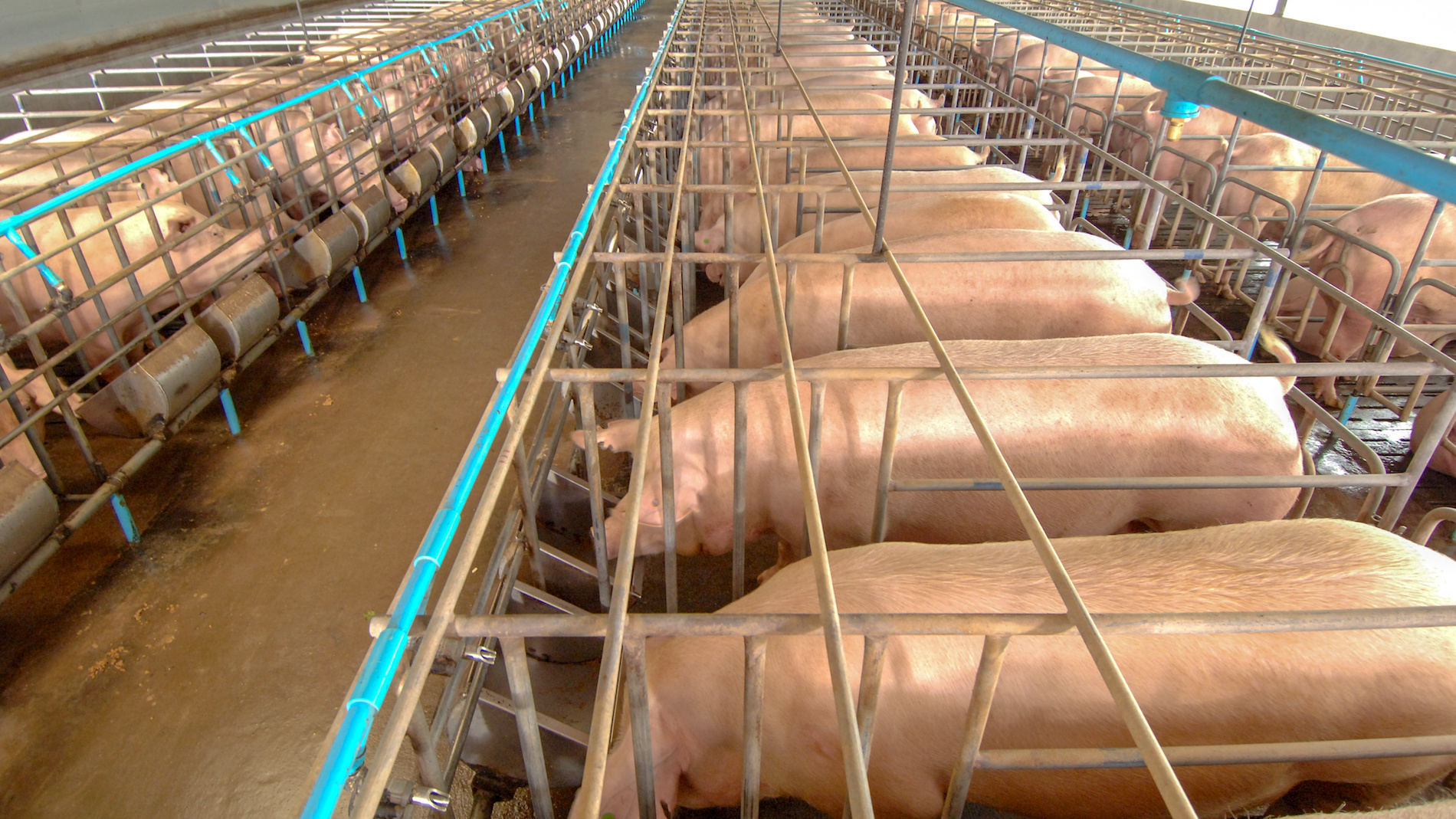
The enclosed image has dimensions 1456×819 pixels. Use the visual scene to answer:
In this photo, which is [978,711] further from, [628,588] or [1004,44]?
[1004,44]

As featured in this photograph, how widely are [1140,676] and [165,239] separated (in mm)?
5524

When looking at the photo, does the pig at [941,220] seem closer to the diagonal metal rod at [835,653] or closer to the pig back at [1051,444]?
the pig back at [1051,444]

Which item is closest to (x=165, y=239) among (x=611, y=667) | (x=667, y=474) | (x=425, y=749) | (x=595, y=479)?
(x=595, y=479)

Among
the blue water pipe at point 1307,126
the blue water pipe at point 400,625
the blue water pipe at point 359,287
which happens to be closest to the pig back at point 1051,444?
the blue water pipe at point 1307,126

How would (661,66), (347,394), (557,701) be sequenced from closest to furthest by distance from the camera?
1. (557,701)
2. (347,394)
3. (661,66)

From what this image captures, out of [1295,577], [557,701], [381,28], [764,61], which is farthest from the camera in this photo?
[381,28]

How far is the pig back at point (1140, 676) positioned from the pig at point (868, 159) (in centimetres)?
370

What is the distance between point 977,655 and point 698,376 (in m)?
0.99

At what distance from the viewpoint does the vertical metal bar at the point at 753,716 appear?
1.24 metres

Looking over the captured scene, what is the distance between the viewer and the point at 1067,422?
258 centimetres

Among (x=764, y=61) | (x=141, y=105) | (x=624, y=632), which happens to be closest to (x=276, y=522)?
(x=624, y=632)

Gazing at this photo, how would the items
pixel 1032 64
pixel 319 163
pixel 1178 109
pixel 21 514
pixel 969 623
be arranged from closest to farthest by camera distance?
pixel 969 623
pixel 1178 109
pixel 21 514
pixel 319 163
pixel 1032 64

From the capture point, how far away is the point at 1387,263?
463cm

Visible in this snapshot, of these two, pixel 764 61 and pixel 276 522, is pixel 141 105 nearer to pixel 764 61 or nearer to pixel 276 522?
pixel 276 522
